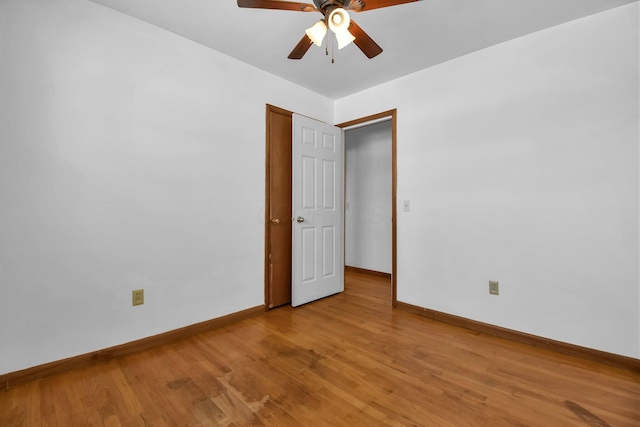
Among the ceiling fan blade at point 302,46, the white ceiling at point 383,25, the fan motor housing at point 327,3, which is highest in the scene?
the white ceiling at point 383,25

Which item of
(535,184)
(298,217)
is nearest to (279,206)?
(298,217)

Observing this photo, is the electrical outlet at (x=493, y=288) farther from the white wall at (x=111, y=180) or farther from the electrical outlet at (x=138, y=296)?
the electrical outlet at (x=138, y=296)

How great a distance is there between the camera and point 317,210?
3.25 metres

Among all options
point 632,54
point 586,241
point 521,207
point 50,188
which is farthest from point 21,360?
point 632,54

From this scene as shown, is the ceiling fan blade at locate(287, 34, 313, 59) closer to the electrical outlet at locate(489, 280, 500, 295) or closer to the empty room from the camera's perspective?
the empty room

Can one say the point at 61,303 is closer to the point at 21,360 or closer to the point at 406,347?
the point at 21,360

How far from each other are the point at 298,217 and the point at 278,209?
0.24 metres

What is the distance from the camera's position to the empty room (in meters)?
1.64

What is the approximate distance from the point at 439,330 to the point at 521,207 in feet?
4.14

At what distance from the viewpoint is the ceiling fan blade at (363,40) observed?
1579 mm

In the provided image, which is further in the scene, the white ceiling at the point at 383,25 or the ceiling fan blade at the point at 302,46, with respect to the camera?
the white ceiling at the point at 383,25

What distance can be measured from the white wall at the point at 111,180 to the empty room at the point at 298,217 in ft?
0.04

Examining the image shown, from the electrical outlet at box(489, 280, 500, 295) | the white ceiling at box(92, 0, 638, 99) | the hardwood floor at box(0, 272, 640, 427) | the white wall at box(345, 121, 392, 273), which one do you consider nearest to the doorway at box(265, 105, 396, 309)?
the white ceiling at box(92, 0, 638, 99)

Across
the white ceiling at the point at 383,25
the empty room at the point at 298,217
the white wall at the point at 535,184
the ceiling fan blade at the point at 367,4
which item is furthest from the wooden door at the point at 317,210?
the ceiling fan blade at the point at 367,4
